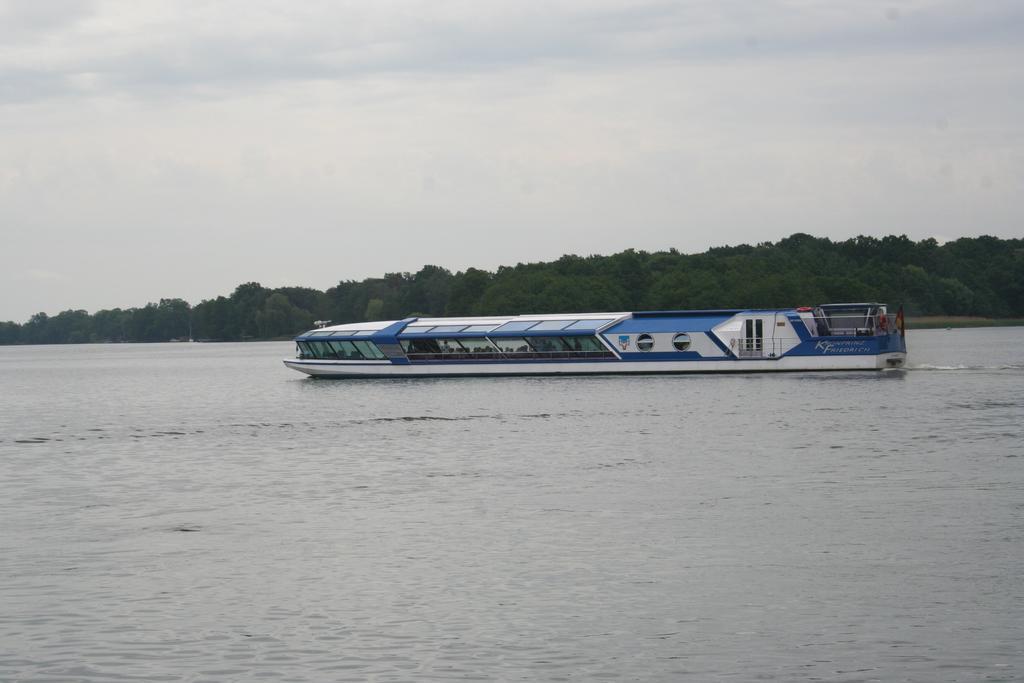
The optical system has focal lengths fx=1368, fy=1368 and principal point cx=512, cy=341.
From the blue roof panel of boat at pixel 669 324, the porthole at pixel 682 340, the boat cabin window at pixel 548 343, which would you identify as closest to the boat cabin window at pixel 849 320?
the blue roof panel of boat at pixel 669 324

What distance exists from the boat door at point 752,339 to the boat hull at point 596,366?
473 mm

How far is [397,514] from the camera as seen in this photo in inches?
1272

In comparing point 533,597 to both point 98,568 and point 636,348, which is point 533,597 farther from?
point 636,348

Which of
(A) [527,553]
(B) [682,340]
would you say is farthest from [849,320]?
(A) [527,553]

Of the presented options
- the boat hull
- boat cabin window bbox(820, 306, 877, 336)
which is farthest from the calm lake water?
boat cabin window bbox(820, 306, 877, 336)

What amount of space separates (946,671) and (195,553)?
15.5 m

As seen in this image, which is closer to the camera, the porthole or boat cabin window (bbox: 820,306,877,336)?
boat cabin window (bbox: 820,306,877,336)

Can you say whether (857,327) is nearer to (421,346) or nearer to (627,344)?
(627,344)

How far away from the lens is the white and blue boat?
292 feet

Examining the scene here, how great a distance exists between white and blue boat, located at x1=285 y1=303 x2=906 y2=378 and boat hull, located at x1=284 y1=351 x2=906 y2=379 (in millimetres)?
68

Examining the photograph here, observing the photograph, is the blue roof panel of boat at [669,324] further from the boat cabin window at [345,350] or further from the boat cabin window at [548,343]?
the boat cabin window at [345,350]

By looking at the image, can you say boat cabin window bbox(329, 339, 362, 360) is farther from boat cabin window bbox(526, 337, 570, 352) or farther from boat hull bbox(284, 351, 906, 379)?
boat cabin window bbox(526, 337, 570, 352)

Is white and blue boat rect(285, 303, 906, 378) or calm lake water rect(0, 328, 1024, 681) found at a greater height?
white and blue boat rect(285, 303, 906, 378)

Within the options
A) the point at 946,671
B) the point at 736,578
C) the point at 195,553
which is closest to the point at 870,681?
the point at 946,671
